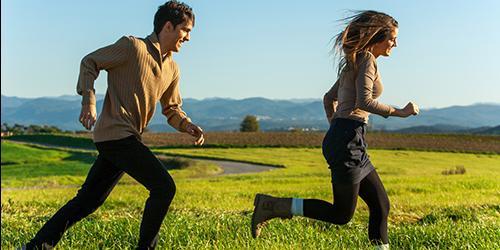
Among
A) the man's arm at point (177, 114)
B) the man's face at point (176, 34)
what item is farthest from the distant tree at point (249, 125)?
the man's face at point (176, 34)

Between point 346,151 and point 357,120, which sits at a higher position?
point 357,120

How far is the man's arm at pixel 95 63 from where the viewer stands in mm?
4262

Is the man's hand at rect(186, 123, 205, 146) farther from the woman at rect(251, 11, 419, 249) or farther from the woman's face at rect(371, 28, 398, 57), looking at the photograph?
the woman's face at rect(371, 28, 398, 57)

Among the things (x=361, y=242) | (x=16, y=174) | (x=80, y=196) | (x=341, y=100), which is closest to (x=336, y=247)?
(x=361, y=242)

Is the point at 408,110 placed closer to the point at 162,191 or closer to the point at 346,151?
the point at 346,151

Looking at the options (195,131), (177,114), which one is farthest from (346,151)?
(177,114)

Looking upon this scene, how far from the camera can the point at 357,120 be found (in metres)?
4.59

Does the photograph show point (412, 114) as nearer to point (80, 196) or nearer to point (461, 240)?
point (461, 240)

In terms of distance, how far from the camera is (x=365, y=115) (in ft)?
15.3

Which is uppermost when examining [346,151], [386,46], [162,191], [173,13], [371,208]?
[173,13]

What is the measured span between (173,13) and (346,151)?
5.42 ft

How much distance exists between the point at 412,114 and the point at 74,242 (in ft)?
9.81

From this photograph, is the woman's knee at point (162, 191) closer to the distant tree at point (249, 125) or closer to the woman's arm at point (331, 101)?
the woman's arm at point (331, 101)

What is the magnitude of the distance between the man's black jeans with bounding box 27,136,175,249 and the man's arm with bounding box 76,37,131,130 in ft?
1.04
